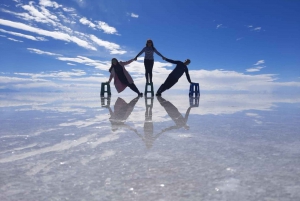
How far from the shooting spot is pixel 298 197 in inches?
43.5

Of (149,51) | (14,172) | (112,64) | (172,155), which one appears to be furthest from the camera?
(112,64)

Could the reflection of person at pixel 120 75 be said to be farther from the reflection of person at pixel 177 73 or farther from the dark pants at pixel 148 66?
the reflection of person at pixel 177 73

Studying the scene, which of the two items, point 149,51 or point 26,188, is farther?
point 149,51

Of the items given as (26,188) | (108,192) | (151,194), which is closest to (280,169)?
(151,194)

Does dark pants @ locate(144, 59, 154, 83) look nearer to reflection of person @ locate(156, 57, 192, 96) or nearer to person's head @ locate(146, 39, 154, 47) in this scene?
person's head @ locate(146, 39, 154, 47)

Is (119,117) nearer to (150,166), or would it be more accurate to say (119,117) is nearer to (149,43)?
(150,166)

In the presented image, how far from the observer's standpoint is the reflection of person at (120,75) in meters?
10.8

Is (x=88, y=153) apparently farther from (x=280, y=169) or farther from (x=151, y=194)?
(x=280, y=169)

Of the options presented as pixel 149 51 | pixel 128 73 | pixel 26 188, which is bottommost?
pixel 26 188

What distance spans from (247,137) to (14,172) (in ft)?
7.38

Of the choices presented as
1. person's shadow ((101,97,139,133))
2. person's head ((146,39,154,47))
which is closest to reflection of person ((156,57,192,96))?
person's head ((146,39,154,47))

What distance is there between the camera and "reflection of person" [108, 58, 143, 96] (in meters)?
10.8

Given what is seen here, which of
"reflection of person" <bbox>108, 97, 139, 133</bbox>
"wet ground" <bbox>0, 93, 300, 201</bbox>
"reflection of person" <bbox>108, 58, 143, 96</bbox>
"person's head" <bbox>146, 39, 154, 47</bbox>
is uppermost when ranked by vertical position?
"person's head" <bbox>146, 39, 154, 47</bbox>

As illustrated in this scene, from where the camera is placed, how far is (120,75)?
438 inches
